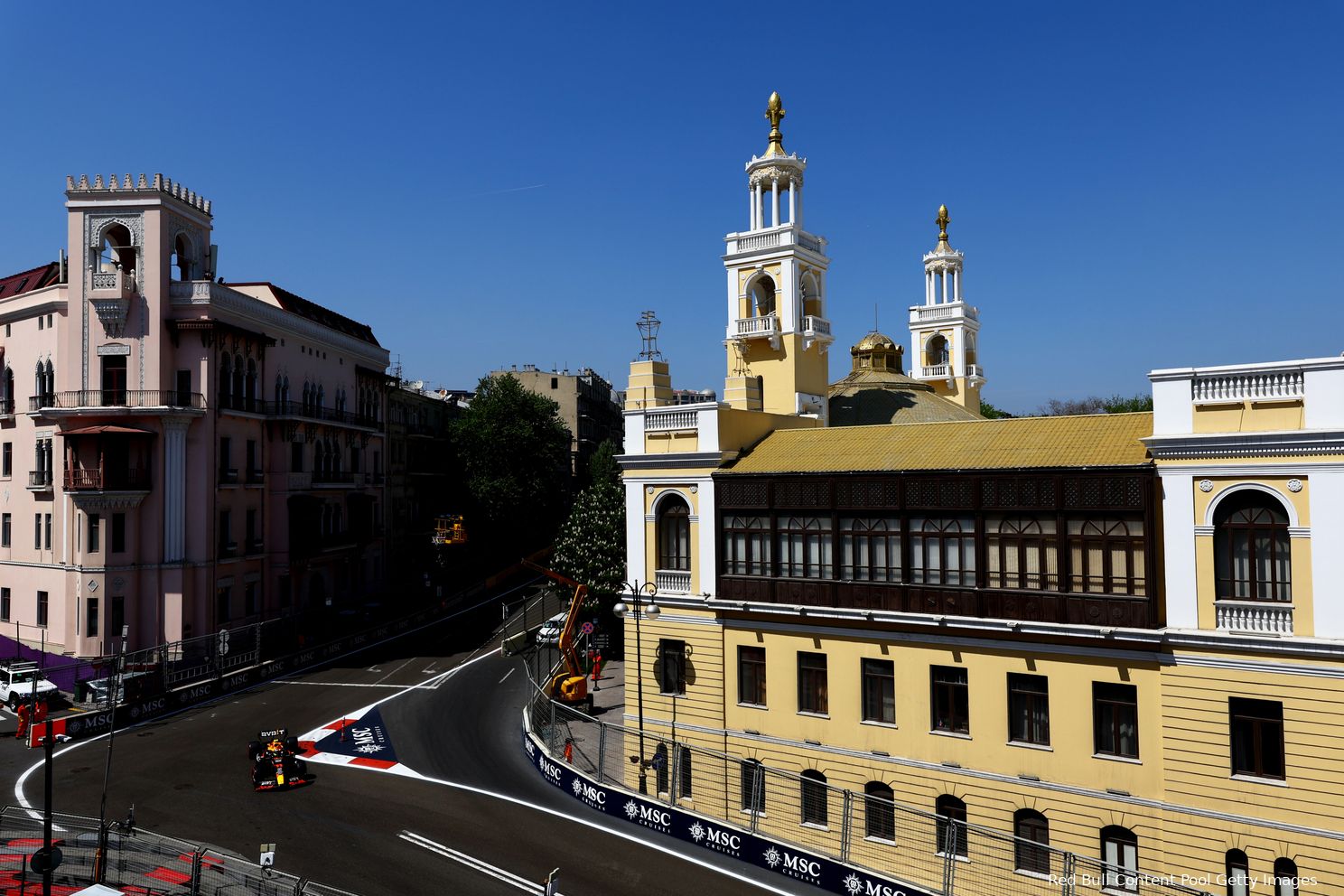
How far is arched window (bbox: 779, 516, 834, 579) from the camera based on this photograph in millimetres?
28141

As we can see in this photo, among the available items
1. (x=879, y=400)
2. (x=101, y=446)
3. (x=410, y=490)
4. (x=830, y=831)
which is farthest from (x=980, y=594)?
(x=410, y=490)

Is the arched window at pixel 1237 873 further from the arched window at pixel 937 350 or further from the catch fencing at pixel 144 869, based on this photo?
the arched window at pixel 937 350

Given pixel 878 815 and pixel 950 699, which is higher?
pixel 950 699

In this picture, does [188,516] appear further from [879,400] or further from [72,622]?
[879,400]

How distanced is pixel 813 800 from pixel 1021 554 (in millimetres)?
10169

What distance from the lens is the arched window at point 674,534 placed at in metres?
31.2

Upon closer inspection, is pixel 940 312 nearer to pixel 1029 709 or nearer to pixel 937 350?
pixel 937 350

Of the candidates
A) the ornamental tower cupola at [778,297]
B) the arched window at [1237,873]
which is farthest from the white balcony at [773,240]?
the arched window at [1237,873]

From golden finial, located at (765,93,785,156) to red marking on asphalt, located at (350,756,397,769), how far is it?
3046 centimetres

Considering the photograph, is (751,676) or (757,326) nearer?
(751,676)

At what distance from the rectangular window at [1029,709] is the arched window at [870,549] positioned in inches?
173

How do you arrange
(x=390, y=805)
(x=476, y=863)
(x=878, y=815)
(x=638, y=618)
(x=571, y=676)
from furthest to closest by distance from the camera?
1. (x=571, y=676)
2. (x=638, y=618)
3. (x=390, y=805)
4. (x=878, y=815)
5. (x=476, y=863)

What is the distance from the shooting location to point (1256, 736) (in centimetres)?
2164

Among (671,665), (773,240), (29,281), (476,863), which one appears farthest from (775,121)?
(29,281)
